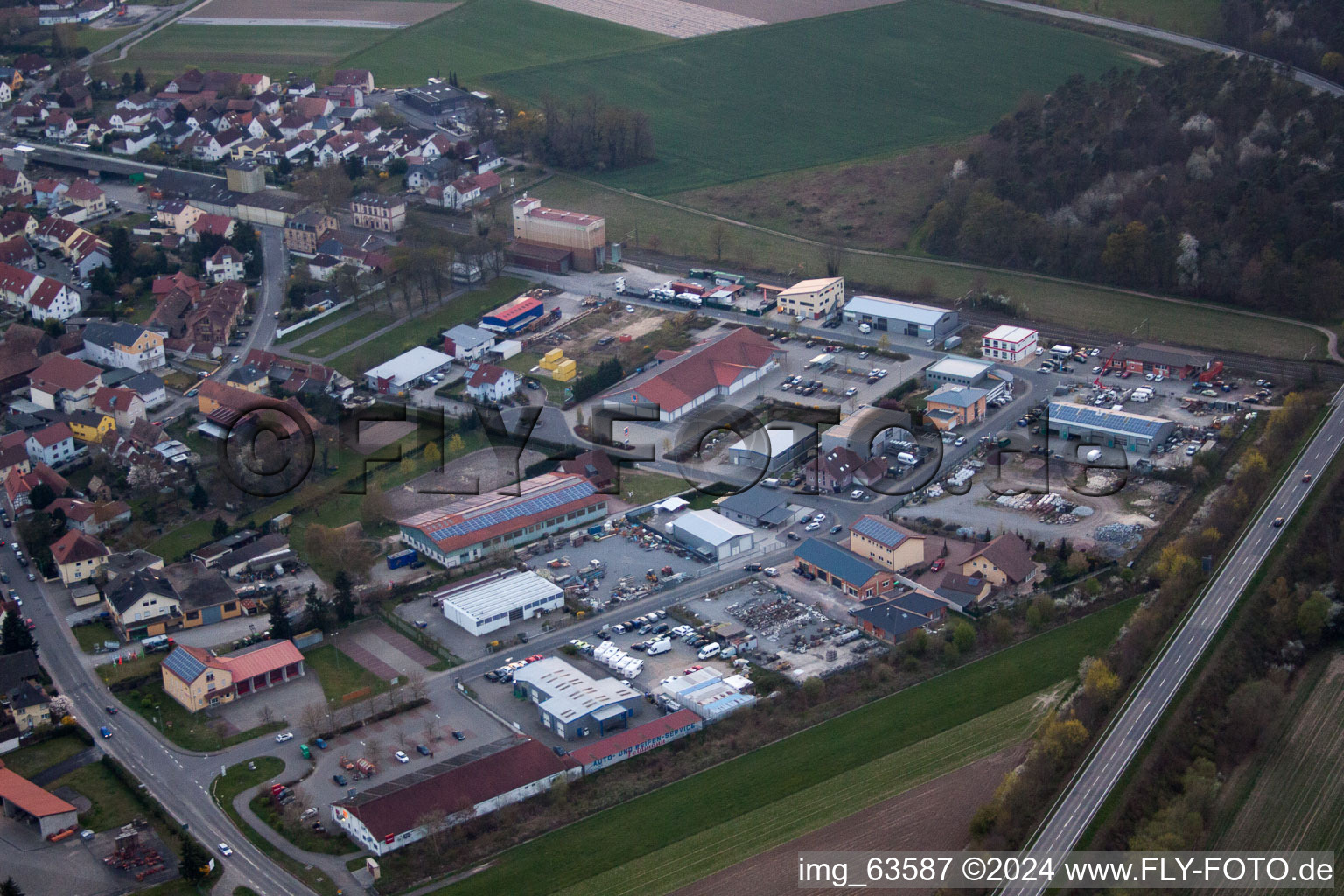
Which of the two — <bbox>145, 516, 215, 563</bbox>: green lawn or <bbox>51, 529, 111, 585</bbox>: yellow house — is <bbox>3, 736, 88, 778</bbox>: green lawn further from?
<bbox>145, 516, 215, 563</bbox>: green lawn

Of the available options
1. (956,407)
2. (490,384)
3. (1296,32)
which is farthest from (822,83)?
(956,407)

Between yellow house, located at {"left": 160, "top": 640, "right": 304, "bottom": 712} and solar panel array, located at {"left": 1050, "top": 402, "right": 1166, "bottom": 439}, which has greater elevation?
solar panel array, located at {"left": 1050, "top": 402, "right": 1166, "bottom": 439}

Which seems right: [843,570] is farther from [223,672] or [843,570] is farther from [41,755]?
[41,755]

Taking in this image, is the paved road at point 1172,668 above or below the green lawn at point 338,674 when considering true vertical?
above

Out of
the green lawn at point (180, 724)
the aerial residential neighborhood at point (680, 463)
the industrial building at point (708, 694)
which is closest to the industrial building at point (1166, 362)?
the aerial residential neighborhood at point (680, 463)

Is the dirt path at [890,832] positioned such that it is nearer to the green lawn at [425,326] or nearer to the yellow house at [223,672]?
the yellow house at [223,672]

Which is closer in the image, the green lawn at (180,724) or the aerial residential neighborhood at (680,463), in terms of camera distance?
the aerial residential neighborhood at (680,463)

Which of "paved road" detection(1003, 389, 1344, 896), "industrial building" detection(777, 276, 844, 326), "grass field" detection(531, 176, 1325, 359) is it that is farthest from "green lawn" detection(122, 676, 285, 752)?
"grass field" detection(531, 176, 1325, 359)
